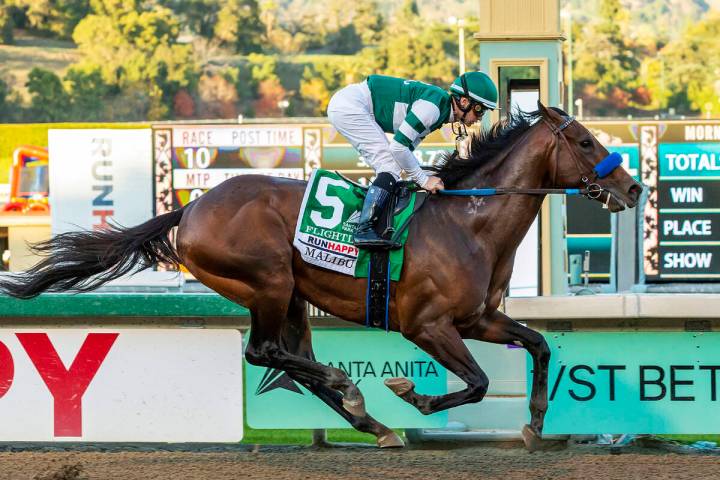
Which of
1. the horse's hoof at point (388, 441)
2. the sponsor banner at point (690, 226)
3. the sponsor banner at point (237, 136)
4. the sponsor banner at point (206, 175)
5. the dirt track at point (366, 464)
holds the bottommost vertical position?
the dirt track at point (366, 464)

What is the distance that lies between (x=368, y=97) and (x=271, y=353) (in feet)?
4.01

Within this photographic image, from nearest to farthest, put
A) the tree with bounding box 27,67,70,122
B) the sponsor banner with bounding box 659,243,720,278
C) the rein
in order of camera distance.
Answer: the rein
the sponsor banner with bounding box 659,243,720,278
the tree with bounding box 27,67,70,122

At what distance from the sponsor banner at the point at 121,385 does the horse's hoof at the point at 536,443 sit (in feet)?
4.74

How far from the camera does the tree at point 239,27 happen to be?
182 feet

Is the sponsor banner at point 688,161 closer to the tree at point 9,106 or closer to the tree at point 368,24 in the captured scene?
the tree at point 9,106

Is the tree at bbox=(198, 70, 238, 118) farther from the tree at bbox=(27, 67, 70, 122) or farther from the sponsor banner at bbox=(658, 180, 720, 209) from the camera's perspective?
the sponsor banner at bbox=(658, 180, 720, 209)

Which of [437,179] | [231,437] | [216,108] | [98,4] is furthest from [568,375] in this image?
[98,4]

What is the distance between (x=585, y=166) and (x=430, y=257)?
2.59 feet

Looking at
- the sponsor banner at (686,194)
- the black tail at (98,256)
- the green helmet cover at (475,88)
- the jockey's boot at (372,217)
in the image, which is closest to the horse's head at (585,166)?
the green helmet cover at (475,88)

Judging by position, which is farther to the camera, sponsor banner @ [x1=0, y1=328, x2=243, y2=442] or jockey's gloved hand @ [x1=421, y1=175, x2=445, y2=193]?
sponsor banner @ [x1=0, y1=328, x2=243, y2=442]

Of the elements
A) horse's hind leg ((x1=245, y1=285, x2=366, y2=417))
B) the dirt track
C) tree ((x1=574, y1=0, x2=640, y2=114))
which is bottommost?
the dirt track

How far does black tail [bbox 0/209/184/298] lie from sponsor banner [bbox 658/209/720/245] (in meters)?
8.77

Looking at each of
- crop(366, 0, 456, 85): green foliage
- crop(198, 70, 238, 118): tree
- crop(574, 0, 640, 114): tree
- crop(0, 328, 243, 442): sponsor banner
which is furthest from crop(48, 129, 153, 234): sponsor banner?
crop(574, 0, 640, 114): tree

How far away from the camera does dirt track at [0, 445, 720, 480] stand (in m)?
5.04
